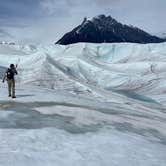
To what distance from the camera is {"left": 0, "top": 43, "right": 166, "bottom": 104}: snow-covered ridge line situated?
173 feet

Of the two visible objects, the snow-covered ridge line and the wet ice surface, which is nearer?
the wet ice surface

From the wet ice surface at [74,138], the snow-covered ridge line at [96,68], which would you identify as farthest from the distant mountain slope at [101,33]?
the wet ice surface at [74,138]

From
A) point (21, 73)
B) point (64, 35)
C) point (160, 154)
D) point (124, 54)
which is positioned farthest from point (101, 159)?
point (64, 35)

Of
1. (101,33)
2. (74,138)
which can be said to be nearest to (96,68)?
(74,138)

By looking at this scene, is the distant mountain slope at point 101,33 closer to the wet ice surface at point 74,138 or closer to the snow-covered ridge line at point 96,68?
the snow-covered ridge line at point 96,68

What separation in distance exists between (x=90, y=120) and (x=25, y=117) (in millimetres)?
2550

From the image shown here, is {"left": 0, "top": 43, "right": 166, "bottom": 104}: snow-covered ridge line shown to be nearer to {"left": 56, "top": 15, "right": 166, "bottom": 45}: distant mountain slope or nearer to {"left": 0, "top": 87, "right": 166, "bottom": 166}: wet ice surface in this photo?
{"left": 0, "top": 87, "right": 166, "bottom": 166}: wet ice surface

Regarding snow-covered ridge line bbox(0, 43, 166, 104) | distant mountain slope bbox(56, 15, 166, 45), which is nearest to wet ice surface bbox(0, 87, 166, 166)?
snow-covered ridge line bbox(0, 43, 166, 104)

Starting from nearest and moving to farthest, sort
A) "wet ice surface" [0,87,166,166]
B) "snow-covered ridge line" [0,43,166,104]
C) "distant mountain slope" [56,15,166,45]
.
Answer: "wet ice surface" [0,87,166,166] → "snow-covered ridge line" [0,43,166,104] → "distant mountain slope" [56,15,166,45]

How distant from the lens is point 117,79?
196ft

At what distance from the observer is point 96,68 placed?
62000mm

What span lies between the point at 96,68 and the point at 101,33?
119990 millimetres

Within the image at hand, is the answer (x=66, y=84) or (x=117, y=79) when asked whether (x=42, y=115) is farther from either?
(x=117, y=79)

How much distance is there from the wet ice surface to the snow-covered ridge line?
88.7 ft
